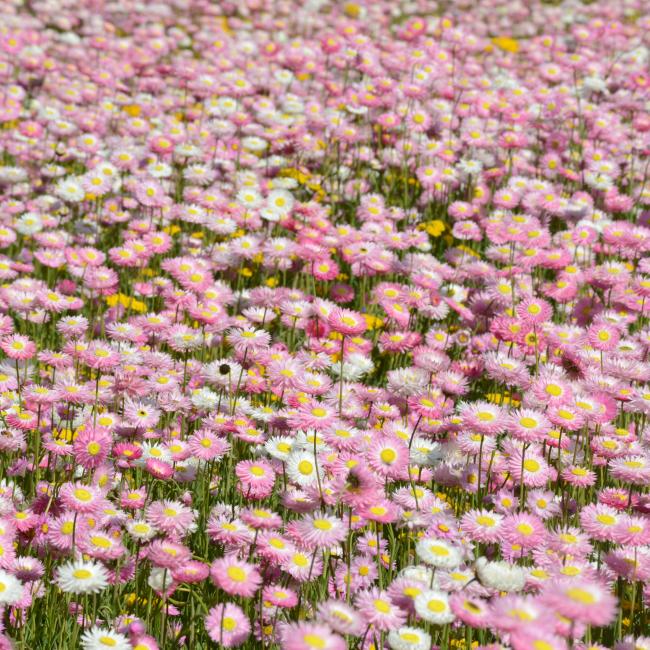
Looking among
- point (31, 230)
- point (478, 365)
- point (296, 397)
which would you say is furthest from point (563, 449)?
point (31, 230)

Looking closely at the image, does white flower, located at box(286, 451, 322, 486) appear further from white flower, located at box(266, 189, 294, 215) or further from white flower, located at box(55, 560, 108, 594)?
white flower, located at box(266, 189, 294, 215)

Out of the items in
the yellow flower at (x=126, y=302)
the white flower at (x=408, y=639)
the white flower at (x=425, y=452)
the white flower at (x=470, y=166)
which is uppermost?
the white flower at (x=470, y=166)

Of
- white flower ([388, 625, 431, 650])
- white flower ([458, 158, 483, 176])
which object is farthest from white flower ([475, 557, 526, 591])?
white flower ([458, 158, 483, 176])

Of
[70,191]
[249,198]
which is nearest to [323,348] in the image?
[249,198]

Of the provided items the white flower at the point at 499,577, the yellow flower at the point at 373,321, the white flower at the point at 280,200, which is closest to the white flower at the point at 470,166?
the white flower at the point at 280,200

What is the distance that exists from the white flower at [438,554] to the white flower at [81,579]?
0.73m

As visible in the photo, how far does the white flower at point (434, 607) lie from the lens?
2.06 m

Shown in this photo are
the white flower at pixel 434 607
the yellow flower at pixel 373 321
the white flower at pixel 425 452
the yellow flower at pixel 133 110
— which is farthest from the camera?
the yellow flower at pixel 133 110

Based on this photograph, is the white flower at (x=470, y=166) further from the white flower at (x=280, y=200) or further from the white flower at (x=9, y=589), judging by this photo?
the white flower at (x=9, y=589)

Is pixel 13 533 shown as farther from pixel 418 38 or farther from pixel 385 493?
pixel 418 38

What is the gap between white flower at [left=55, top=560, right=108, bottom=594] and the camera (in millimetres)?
2236

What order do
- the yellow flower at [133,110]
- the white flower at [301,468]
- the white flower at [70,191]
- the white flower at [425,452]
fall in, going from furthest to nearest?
1. the yellow flower at [133,110]
2. the white flower at [70,191]
3. the white flower at [425,452]
4. the white flower at [301,468]

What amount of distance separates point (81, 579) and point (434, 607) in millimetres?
803

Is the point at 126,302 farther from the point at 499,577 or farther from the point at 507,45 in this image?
the point at 507,45
